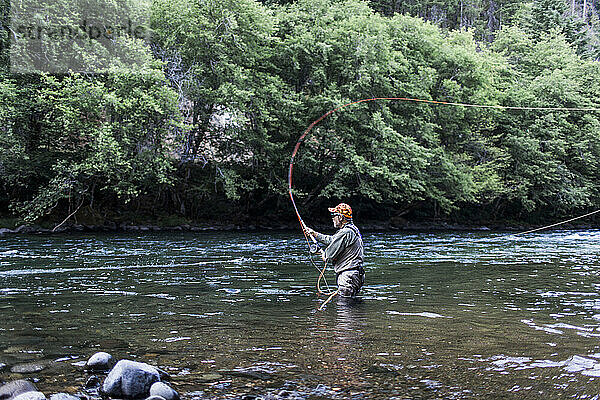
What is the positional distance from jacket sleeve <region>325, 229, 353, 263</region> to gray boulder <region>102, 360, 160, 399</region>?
4.85 metres

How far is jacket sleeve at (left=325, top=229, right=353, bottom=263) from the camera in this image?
29.1ft

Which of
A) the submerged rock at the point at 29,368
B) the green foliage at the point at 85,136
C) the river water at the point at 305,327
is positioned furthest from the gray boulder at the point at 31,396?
the green foliage at the point at 85,136

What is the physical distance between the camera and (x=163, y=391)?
13.6 ft

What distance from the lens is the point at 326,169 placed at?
27625 millimetres

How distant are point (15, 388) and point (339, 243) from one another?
5.54 metres

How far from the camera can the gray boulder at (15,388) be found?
13.2ft

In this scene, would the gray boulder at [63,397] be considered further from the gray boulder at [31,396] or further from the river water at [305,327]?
the river water at [305,327]

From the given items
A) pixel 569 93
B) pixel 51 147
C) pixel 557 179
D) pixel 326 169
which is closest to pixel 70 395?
pixel 51 147

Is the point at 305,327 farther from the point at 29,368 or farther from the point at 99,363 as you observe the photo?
the point at 29,368

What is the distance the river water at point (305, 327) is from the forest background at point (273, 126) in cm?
986

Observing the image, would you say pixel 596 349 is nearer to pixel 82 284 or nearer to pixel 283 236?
pixel 82 284

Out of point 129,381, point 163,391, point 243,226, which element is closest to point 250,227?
point 243,226

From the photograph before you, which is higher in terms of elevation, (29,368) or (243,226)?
(243,226)

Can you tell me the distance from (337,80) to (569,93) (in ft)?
51.6
